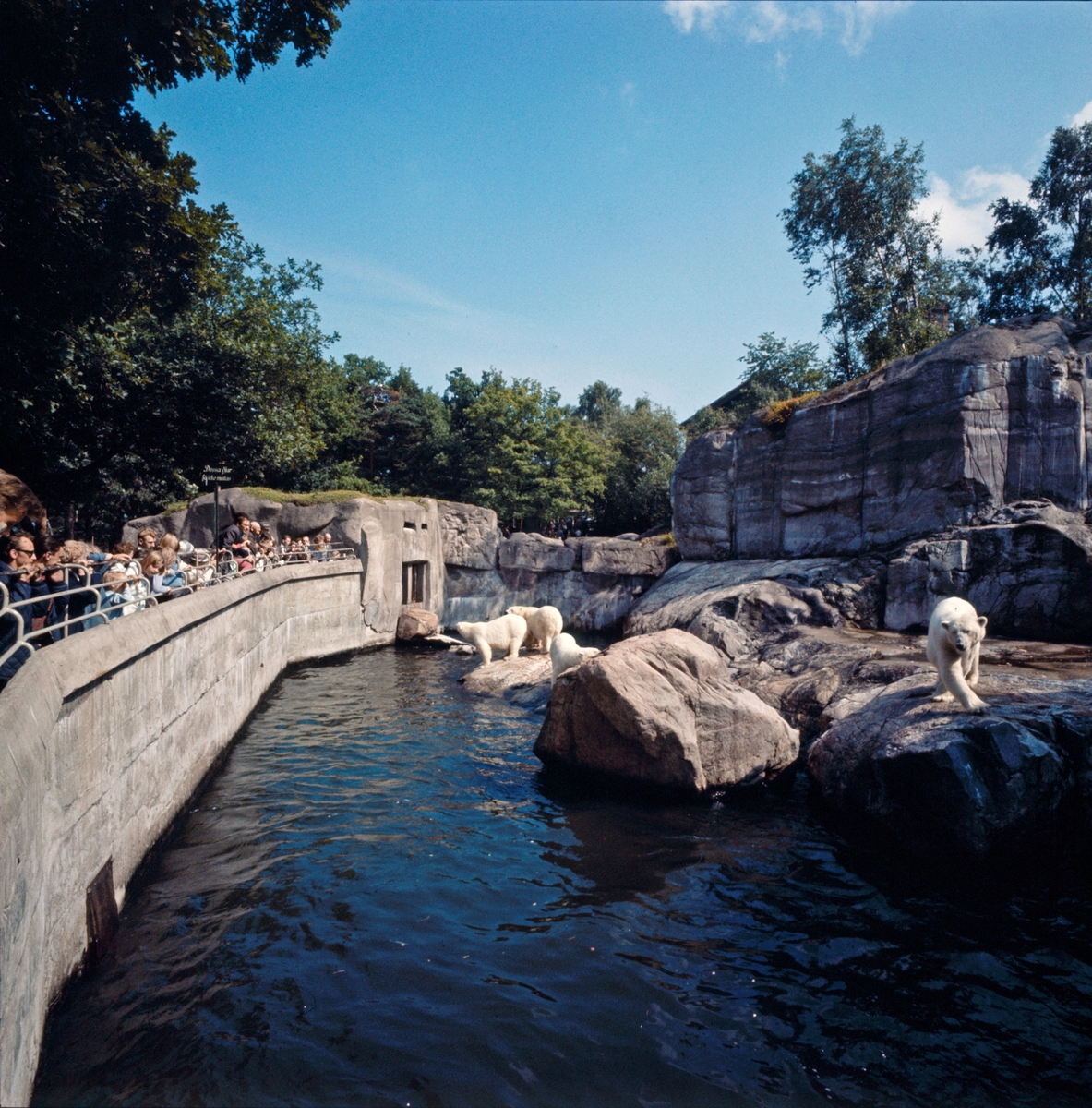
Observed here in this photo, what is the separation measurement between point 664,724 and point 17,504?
8.59m

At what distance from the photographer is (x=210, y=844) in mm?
6848

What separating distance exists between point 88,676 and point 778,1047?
5.00 m

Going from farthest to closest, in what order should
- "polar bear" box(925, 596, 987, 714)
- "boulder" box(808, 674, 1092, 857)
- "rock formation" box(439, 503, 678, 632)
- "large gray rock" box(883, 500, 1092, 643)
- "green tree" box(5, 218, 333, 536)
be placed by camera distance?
1. "rock formation" box(439, 503, 678, 632)
2. "green tree" box(5, 218, 333, 536)
3. "large gray rock" box(883, 500, 1092, 643)
4. "polar bear" box(925, 596, 987, 714)
5. "boulder" box(808, 674, 1092, 857)

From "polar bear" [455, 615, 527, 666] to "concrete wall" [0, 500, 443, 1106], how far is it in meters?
5.09

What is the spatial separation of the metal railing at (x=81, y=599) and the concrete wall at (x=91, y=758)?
0.21 metres

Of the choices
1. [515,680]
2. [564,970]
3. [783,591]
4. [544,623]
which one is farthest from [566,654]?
[783,591]

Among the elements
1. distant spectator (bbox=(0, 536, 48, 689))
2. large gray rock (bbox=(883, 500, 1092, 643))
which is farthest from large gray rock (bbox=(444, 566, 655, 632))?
distant spectator (bbox=(0, 536, 48, 689))

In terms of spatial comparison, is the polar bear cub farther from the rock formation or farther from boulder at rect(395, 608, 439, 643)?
the rock formation

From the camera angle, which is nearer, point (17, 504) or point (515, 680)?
point (17, 504)

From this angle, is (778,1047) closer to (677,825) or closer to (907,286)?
(677,825)

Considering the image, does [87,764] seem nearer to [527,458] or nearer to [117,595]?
[117,595]

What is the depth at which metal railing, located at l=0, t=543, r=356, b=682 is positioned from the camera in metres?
4.27

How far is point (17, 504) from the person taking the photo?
9086 millimetres

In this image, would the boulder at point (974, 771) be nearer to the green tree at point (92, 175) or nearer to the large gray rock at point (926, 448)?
the large gray rock at point (926, 448)
